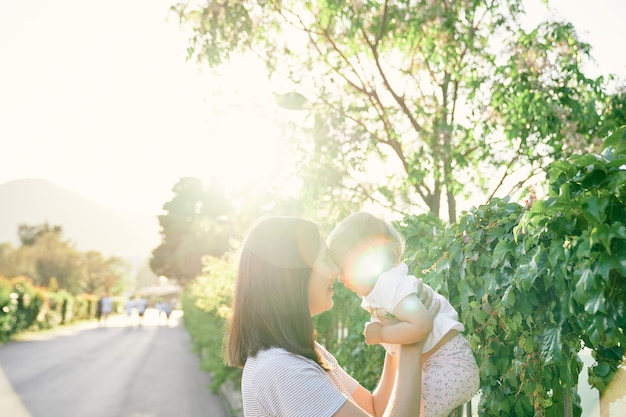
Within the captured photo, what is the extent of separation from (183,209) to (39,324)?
43.6 m

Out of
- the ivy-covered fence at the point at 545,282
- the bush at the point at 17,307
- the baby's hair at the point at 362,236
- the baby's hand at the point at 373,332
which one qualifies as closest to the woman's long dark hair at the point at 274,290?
the baby's hand at the point at 373,332

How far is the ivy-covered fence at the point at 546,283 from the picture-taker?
1807 mm

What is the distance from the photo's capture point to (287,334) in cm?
205

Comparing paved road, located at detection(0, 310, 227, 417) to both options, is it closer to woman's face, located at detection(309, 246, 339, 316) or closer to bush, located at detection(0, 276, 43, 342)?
bush, located at detection(0, 276, 43, 342)

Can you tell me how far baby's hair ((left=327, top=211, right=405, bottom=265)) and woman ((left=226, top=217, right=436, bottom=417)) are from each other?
51 centimetres

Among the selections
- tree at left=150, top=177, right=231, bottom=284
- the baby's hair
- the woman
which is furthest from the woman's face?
tree at left=150, top=177, right=231, bottom=284

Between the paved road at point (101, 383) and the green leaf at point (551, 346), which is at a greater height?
the green leaf at point (551, 346)

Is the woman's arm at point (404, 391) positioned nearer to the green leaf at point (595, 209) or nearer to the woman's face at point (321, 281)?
the woman's face at point (321, 281)

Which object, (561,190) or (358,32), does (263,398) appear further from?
(358,32)

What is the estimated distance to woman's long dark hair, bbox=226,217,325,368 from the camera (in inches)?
81.4

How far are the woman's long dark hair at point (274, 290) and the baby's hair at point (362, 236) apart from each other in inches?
22.9

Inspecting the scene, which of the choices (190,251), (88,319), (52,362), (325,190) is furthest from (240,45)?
(190,251)

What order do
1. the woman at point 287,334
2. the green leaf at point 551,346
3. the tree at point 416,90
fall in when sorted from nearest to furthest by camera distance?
1. the woman at point 287,334
2. the green leaf at point 551,346
3. the tree at point 416,90

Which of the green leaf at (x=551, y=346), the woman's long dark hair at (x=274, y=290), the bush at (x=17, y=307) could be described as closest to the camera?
the woman's long dark hair at (x=274, y=290)
